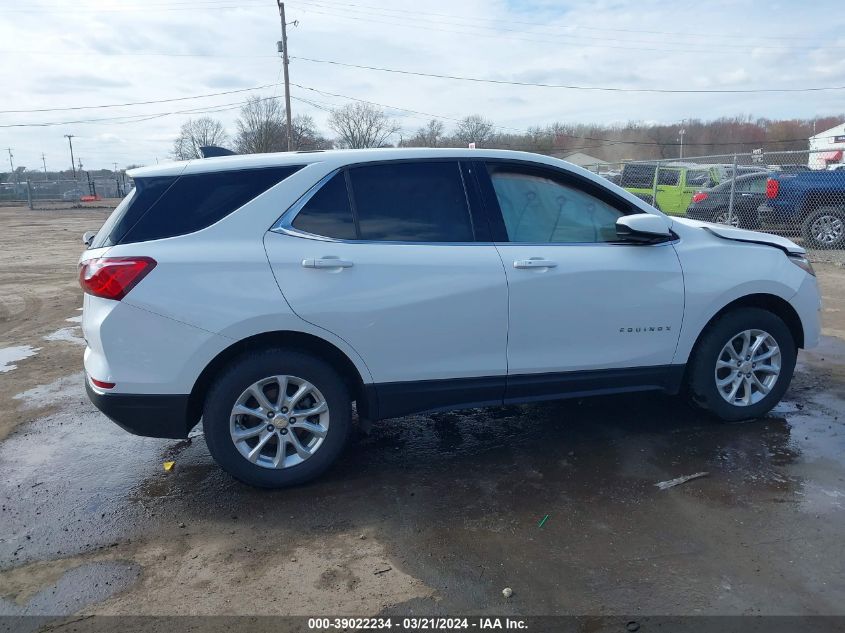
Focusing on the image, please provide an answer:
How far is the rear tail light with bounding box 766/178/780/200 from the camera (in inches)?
533

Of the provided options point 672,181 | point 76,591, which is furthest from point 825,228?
point 76,591

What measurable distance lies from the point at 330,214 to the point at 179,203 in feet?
2.68

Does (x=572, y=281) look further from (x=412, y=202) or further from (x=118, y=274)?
(x=118, y=274)

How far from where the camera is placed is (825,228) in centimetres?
1327

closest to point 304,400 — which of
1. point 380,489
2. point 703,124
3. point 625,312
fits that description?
point 380,489

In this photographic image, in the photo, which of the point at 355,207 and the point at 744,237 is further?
the point at 744,237

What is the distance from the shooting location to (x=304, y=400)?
3723 millimetres

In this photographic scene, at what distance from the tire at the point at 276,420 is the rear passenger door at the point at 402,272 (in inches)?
10.7

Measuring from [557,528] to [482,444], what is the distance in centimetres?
114

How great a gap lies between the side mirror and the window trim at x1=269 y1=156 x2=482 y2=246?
88 centimetres

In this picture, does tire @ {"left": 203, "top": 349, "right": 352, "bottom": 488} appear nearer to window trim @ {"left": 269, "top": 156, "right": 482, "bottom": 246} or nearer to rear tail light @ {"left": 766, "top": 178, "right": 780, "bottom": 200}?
window trim @ {"left": 269, "top": 156, "right": 482, "bottom": 246}

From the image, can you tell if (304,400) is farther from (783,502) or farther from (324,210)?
(783,502)

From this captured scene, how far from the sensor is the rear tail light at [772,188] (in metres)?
13.5

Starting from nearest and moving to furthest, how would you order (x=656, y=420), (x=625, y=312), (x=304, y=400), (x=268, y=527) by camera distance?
(x=268, y=527) → (x=304, y=400) → (x=625, y=312) → (x=656, y=420)
